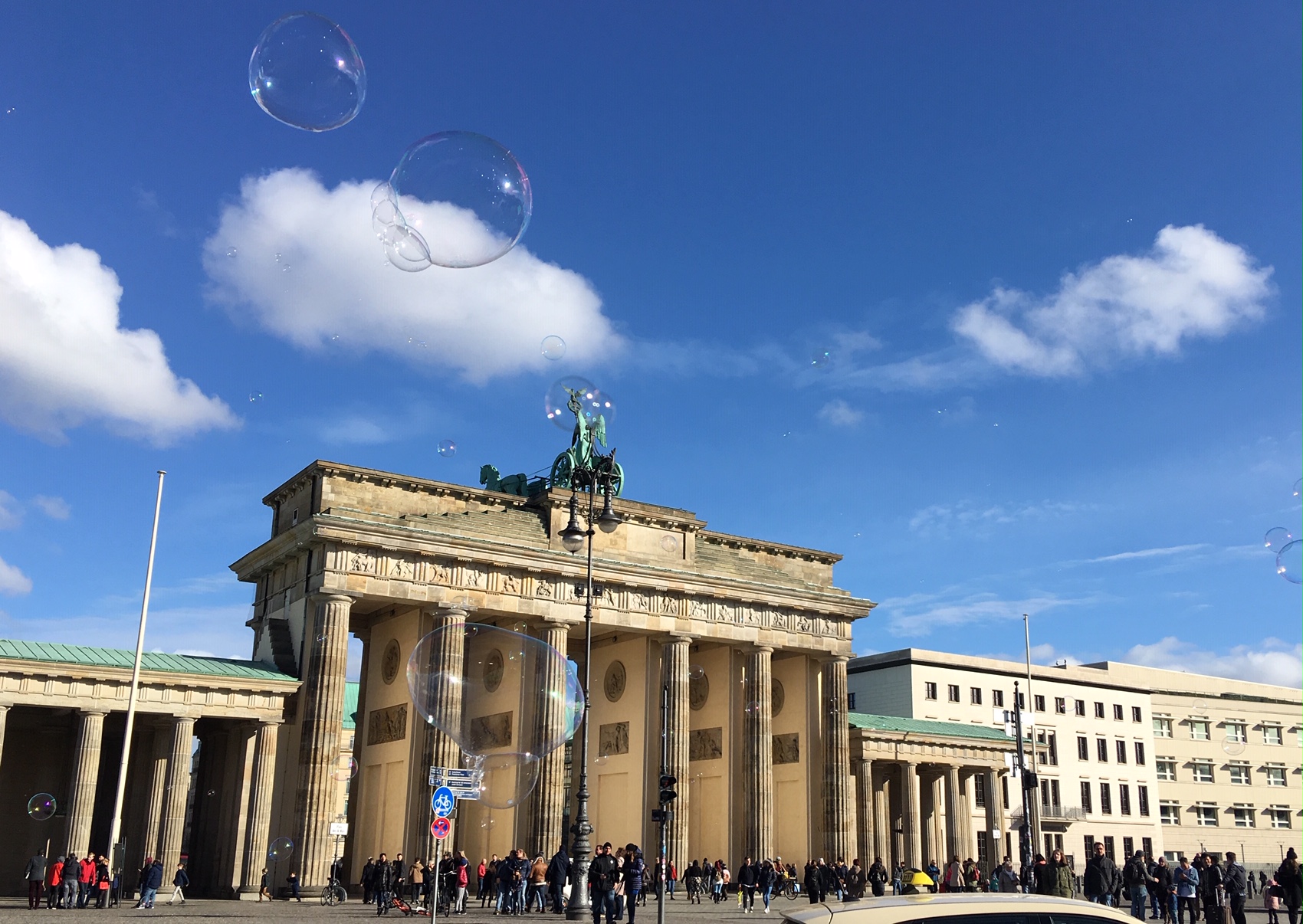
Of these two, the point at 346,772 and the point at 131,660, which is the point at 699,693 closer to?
the point at 346,772

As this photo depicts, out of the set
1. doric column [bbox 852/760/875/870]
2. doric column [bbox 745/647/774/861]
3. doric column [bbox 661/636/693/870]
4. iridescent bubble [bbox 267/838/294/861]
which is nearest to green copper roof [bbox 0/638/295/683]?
iridescent bubble [bbox 267/838/294/861]

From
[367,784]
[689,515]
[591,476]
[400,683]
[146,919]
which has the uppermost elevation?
[689,515]

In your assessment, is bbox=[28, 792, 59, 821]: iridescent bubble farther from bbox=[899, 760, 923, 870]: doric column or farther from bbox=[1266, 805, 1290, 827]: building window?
bbox=[1266, 805, 1290, 827]: building window

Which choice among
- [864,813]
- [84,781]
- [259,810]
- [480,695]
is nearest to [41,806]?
[84,781]

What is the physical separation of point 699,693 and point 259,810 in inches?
949

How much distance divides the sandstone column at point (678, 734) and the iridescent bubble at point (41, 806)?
2403 cm

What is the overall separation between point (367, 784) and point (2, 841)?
1358 centimetres

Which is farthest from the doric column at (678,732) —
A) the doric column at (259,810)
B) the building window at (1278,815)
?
the building window at (1278,815)

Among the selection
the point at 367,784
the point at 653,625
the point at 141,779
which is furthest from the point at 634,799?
the point at 141,779

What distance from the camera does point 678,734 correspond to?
51.3 metres

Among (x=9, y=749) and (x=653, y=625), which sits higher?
(x=653, y=625)

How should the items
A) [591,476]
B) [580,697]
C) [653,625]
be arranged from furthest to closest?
[653,625] → [591,476] → [580,697]

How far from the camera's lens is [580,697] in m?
25.4

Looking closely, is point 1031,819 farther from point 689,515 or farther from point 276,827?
point 276,827
